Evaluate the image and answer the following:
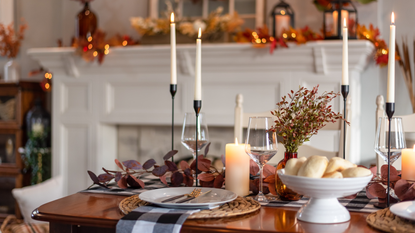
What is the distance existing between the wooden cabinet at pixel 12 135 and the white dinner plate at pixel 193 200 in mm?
2439

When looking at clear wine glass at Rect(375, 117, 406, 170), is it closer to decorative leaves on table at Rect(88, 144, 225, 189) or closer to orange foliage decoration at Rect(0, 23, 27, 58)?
decorative leaves on table at Rect(88, 144, 225, 189)

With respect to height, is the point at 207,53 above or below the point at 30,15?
below

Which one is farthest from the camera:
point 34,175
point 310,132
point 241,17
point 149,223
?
point 34,175

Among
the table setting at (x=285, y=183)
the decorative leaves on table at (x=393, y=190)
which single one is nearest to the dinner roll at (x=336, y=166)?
the table setting at (x=285, y=183)

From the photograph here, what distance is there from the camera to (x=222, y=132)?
9.31ft

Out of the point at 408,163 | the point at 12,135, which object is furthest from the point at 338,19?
the point at 12,135

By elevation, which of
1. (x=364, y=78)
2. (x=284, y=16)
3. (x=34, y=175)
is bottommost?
(x=34, y=175)

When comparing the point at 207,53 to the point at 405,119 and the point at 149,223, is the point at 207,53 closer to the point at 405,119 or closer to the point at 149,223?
the point at 405,119

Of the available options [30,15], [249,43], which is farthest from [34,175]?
[249,43]

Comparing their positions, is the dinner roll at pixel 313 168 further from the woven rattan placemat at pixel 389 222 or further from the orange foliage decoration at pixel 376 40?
the orange foliage decoration at pixel 376 40

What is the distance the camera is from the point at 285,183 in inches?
31.3

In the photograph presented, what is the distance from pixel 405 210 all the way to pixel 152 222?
0.48m

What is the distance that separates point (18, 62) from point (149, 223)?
3.08 metres

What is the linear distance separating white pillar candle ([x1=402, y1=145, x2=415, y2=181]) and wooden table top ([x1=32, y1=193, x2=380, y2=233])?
0.65 feet
